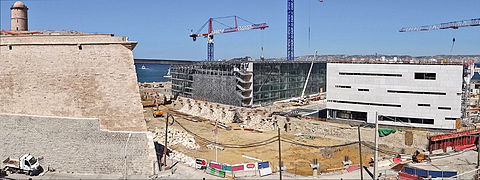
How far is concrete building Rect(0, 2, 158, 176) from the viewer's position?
2675cm

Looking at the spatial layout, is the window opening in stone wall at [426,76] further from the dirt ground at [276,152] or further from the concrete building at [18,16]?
the concrete building at [18,16]

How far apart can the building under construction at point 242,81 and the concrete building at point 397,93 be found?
12266 mm

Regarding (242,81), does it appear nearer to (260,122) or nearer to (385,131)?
(260,122)

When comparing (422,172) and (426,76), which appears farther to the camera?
(426,76)

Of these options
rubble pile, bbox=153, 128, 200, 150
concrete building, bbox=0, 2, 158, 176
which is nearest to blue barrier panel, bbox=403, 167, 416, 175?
concrete building, bbox=0, 2, 158, 176

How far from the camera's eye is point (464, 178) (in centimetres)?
2680

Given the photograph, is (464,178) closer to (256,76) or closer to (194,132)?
(194,132)

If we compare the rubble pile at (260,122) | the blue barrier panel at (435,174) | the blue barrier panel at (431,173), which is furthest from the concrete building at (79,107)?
the rubble pile at (260,122)

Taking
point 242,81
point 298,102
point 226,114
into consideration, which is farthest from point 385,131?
point 298,102

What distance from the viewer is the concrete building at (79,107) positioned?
26750mm

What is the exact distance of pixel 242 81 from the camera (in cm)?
5231

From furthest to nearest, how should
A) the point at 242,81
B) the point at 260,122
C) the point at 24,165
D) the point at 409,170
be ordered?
the point at 242,81 → the point at 260,122 → the point at 409,170 → the point at 24,165

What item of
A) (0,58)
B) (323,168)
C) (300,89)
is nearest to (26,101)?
(0,58)

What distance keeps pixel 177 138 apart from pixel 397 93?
905 inches
